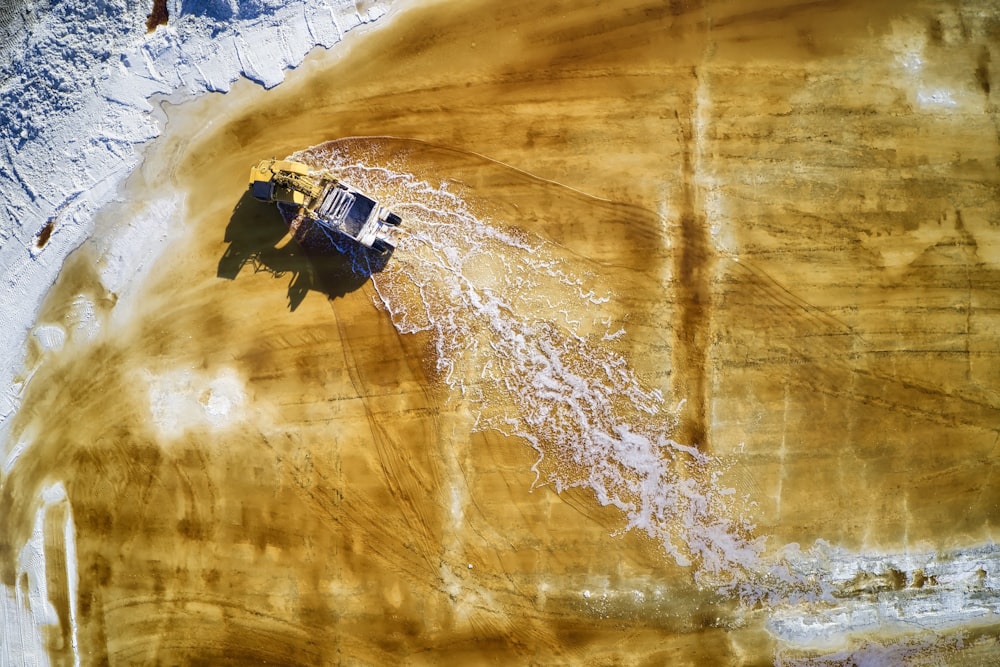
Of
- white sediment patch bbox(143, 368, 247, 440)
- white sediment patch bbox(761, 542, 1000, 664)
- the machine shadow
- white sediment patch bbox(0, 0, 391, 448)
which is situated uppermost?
white sediment patch bbox(0, 0, 391, 448)

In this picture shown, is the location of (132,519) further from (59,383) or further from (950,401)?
(950,401)

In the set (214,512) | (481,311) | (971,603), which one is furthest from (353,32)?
(971,603)

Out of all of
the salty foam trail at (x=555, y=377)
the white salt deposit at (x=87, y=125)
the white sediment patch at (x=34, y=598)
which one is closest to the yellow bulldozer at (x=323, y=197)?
the salty foam trail at (x=555, y=377)

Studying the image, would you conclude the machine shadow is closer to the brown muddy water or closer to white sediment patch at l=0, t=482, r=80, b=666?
the brown muddy water

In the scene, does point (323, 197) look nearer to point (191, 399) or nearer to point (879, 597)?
point (191, 399)

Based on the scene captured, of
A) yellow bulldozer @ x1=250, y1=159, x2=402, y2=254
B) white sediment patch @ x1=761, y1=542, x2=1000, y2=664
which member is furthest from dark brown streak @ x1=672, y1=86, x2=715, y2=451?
yellow bulldozer @ x1=250, y1=159, x2=402, y2=254

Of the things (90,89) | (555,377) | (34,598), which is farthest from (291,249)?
(34,598)
